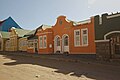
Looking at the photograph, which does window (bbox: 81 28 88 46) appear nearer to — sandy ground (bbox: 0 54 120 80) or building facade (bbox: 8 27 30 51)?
sandy ground (bbox: 0 54 120 80)

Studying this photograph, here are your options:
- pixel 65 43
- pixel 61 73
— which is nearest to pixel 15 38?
pixel 65 43

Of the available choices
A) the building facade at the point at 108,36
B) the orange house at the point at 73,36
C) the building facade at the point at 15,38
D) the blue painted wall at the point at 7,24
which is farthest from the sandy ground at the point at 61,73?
the blue painted wall at the point at 7,24

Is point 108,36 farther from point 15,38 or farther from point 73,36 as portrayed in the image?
point 15,38

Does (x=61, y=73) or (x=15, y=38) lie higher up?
(x=15, y=38)

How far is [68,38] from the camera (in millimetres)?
27250

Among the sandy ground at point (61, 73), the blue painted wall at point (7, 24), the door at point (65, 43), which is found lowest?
the sandy ground at point (61, 73)

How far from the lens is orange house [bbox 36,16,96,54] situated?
951 inches

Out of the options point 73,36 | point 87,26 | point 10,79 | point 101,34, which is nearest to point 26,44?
point 73,36

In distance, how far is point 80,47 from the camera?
25.2 m

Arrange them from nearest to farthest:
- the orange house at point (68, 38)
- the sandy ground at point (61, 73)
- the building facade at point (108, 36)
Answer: the sandy ground at point (61, 73)
the building facade at point (108, 36)
the orange house at point (68, 38)

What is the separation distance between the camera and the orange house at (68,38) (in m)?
24.2

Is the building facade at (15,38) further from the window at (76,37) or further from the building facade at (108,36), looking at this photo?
the building facade at (108,36)

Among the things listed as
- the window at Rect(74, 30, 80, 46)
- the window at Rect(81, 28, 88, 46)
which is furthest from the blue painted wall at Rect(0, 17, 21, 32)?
the window at Rect(81, 28, 88, 46)

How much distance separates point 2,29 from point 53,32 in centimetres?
2881
